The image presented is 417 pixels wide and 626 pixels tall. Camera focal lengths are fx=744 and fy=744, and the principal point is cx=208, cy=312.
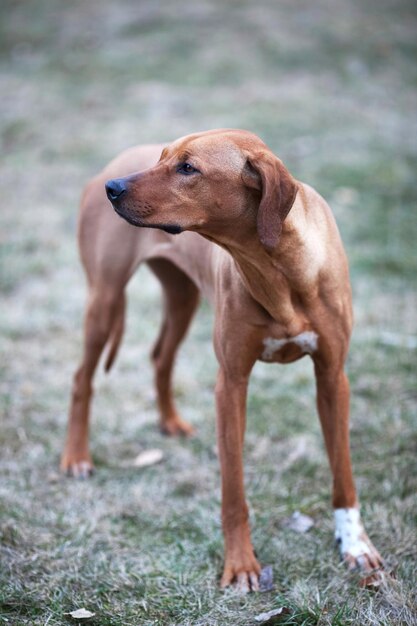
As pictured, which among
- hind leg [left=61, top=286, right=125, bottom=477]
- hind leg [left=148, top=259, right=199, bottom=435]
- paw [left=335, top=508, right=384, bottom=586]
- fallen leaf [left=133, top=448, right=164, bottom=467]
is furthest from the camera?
hind leg [left=148, top=259, right=199, bottom=435]

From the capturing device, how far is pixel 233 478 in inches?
128

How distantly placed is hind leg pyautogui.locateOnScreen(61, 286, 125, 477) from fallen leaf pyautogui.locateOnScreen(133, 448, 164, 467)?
0.28 m

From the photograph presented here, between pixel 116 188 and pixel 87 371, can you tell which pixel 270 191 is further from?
pixel 87 371

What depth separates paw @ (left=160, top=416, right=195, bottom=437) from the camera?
4.65 meters

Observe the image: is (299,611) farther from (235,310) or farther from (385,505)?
(235,310)

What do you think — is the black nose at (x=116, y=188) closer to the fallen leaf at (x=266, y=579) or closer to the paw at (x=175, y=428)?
the fallen leaf at (x=266, y=579)

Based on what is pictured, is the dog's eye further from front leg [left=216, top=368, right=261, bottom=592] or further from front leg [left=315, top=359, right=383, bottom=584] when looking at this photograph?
front leg [left=315, top=359, right=383, bottom=584]

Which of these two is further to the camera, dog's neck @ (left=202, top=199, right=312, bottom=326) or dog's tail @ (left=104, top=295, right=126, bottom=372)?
dog's tail @ (left=104, top=295, right=126, bottom=372)

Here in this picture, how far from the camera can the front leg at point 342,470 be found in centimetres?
329

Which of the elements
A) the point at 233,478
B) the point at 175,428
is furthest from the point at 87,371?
the point at 233,478

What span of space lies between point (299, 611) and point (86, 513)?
1.35 m

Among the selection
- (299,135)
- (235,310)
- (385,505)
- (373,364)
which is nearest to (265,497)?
(385,505)

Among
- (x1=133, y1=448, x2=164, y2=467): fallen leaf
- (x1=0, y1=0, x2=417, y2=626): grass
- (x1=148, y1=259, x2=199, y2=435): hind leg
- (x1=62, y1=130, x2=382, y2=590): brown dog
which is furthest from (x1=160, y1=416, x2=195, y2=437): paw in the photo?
(x1=62, y1=130, x2=382, y2=590): brown dog

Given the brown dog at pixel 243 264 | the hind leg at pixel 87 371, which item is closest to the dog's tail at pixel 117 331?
the hind leg at pixel 87 371
